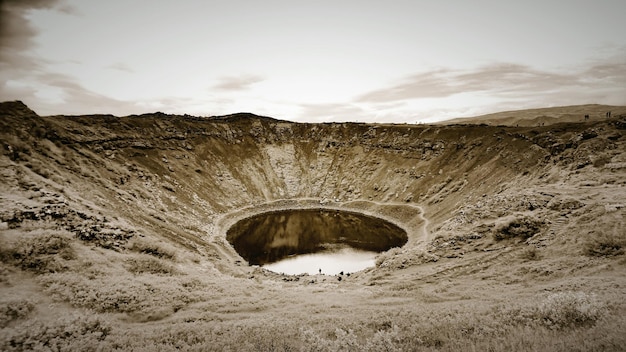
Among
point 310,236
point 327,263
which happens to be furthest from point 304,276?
point 310,236

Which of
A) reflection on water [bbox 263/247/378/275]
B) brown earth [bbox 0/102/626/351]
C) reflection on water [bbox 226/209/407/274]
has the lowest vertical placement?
reflection on water [bbox 263/247/378/275]

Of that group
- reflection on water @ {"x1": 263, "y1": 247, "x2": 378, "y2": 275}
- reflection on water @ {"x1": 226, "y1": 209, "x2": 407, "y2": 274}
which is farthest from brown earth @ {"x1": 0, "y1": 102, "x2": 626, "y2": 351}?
reflection on water @ {"x1": 263, "y1": 247, "x2": 378, "y2": 275}

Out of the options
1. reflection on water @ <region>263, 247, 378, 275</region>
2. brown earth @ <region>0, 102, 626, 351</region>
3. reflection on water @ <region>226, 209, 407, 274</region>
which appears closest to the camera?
brown earth @ <region>0, 102, 626, 351</region>

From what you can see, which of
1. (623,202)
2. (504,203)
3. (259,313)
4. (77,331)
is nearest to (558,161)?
(504,203)

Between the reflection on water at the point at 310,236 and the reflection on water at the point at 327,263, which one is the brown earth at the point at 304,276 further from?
the reflection on water at the point at 327,263

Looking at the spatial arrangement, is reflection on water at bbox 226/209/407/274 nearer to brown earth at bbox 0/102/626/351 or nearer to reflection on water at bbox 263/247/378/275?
reflection on water at bbox 263/247/378/275

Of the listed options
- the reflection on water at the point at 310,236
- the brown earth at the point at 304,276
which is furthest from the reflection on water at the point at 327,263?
the brown earth at the point at 304,276

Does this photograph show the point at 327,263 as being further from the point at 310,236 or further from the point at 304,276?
the point at 310,236
